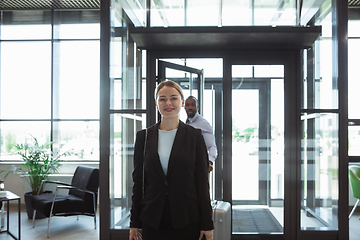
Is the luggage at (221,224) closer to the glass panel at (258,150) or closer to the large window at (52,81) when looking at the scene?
the glass panel at (258,150)

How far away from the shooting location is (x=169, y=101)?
1.91 meters

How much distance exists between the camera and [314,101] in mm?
4461

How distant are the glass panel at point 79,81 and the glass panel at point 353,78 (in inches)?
187

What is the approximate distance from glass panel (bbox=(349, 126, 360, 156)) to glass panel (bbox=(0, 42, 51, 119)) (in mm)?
5699

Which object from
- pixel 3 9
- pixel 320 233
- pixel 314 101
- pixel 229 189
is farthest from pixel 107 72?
pixel 3 9

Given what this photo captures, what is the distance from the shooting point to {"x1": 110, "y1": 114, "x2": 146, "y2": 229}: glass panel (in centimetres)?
449

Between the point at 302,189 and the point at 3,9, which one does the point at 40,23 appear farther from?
the point at 302,189

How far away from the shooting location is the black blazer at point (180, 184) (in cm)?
186

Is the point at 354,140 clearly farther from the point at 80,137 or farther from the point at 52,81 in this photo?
the point at 52,81

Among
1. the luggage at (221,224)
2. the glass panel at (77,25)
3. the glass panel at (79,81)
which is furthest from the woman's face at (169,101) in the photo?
the glass panel at (77,25)

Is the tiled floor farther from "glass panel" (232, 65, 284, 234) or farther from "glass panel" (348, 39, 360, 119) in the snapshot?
"glass panel" (348, 39, 360, 119)

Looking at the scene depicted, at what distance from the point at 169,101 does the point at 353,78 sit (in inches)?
140

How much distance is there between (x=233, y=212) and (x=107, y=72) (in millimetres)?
2471

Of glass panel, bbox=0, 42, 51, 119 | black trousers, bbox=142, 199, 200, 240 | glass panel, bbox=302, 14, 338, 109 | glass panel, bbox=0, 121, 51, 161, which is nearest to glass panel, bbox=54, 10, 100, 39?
glass panel, bbox=0, 42, 51, 119
